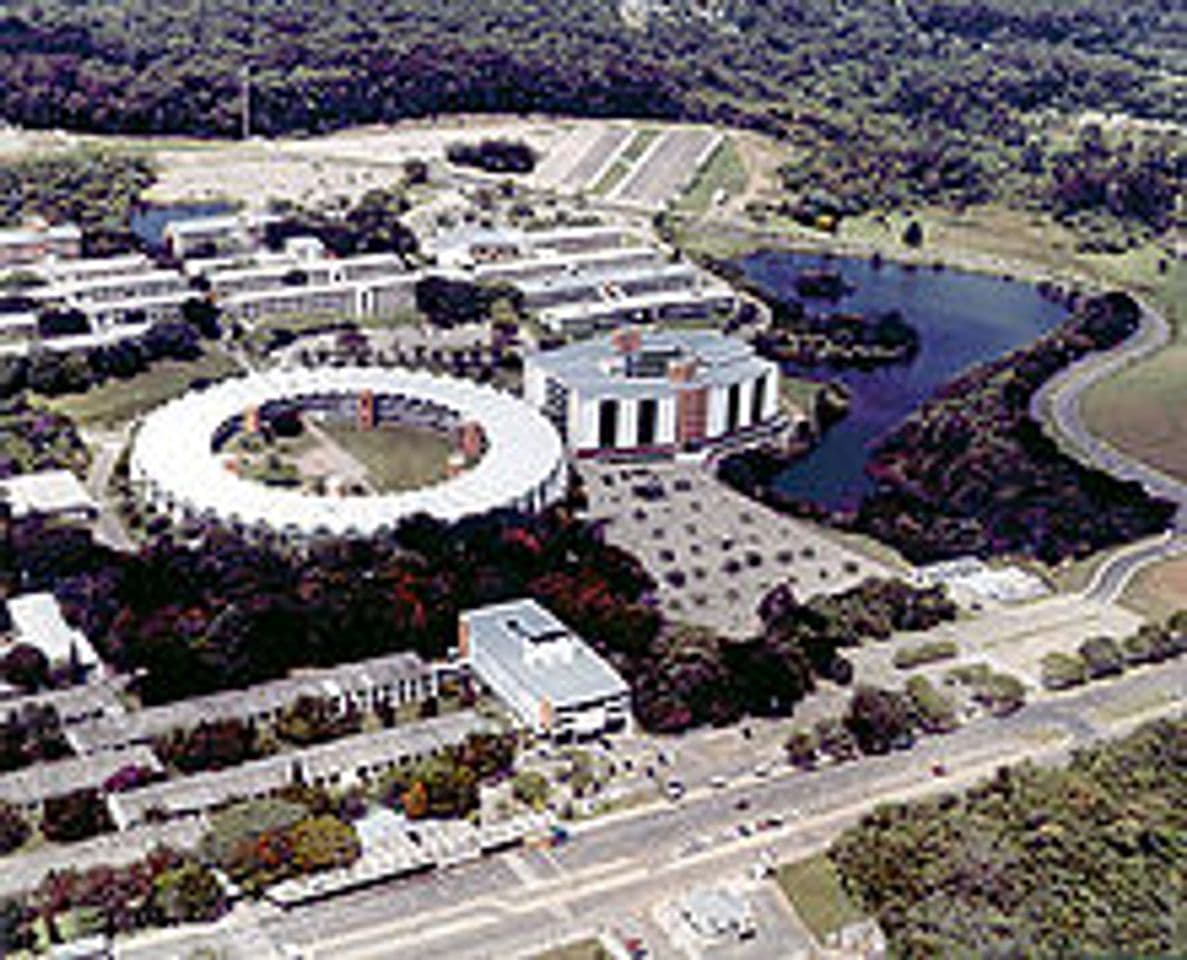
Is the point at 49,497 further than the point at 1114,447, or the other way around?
the point at 1114,447

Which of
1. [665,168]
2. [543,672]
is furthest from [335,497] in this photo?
[665,168]

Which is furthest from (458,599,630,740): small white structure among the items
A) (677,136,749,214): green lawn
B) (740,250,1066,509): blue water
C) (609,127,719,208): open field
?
(609,127,719,208): open field

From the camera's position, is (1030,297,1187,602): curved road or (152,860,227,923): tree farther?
(1030,297,1187,602): curved road

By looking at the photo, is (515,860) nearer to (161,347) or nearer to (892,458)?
(892,458)

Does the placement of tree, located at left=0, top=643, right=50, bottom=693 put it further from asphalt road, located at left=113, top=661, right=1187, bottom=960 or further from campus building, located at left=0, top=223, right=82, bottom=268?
campus building, located at left=0, top=223, right=82, bottom=268

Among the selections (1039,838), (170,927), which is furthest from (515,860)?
(1039,838)

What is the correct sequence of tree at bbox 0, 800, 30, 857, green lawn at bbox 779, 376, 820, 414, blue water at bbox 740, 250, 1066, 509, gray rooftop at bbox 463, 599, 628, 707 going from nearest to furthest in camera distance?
tree at bbox 0, 800, 30, 857 → gray rooftop at bbox 463, 599, 628, 707 → blue water at bbox 740, 250, 1066, 509 → green lawn at bbox 779, 376, 820, 414

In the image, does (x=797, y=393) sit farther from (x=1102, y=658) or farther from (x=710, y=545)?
(x=1102, y=658)
